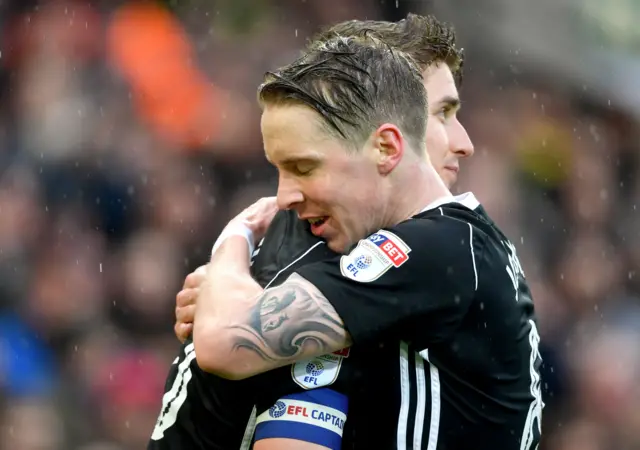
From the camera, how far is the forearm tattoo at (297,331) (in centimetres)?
281

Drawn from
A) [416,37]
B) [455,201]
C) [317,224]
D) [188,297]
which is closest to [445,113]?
[416,37]

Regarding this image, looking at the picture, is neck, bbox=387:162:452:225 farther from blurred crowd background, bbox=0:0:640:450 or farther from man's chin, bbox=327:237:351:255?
blurred crowd background, bbox=0:0:640:450

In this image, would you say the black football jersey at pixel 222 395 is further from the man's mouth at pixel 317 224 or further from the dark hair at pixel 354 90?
the dark hair at pixel 354 90

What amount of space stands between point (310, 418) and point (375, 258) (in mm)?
434

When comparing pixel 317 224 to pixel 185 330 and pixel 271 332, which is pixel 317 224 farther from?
pixel 185 330

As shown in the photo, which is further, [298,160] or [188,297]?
[188,297]

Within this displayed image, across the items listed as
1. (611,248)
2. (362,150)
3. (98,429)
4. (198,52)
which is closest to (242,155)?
(198,52)

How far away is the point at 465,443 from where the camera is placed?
2.96m

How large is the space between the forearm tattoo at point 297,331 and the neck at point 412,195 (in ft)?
1.20

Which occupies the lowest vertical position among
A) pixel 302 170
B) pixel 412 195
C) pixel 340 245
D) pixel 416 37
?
pixel 340 245

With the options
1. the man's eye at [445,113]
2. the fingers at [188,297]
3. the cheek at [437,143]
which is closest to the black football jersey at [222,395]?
the fingers at [188,297]

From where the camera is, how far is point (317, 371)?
9.41ft

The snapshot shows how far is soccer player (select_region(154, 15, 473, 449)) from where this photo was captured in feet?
9.78

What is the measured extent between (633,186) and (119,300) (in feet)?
11.4
